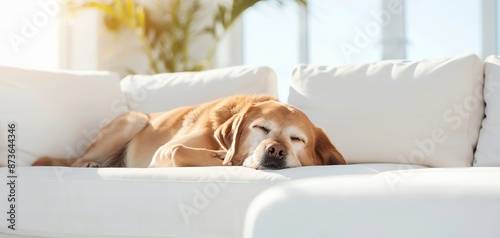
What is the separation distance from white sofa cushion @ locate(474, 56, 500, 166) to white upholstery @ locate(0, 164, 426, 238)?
0.51 meters

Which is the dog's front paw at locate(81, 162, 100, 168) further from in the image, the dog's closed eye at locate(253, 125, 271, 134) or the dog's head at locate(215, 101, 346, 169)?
the dog's closed eye at locate(253, 125, 271, 134)

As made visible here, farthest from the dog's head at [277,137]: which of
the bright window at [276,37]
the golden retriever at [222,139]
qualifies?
the bright window at [276,37]

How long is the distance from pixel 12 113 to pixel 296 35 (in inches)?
115

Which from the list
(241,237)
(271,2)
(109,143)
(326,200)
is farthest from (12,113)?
(271,2)

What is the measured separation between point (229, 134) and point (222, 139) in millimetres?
45

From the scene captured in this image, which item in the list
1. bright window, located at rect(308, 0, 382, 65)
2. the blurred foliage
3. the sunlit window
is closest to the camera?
the sunlit window

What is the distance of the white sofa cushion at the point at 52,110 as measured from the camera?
271cm

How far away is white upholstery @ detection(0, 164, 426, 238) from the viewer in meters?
1.84

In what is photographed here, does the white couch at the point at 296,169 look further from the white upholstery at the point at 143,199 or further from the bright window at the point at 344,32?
the bright window at the point at 344,32

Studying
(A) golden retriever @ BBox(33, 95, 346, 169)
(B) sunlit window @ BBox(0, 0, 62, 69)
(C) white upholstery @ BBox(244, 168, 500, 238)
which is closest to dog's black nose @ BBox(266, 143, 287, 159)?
(A) golden retriever @ BBox(33, 95, 346, 169)

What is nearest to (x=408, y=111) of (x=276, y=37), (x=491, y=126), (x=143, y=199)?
(x=491, y=126)

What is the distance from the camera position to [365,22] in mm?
4828

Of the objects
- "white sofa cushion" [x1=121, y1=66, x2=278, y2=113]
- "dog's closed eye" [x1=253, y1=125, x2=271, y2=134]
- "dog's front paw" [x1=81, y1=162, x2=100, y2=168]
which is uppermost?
"white sofa cushion" [x1=121, y1=66, x2=278, y2=113]

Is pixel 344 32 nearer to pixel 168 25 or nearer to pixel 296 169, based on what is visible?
pixel 168 25
